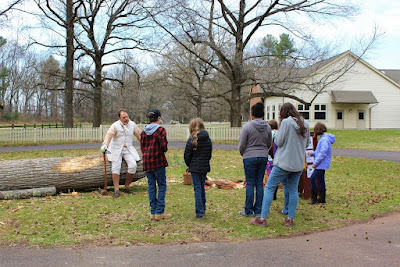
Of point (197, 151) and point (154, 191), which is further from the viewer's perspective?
point (154, 191)

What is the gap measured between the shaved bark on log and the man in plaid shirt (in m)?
2.63

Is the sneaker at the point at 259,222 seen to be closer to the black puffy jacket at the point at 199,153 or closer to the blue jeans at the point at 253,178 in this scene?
the blue jeans at the point at 253,178

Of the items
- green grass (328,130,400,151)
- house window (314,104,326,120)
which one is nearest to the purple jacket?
green grass (328,130,400,151)

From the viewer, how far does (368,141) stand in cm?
2358

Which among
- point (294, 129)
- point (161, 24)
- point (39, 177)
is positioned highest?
point (161, 24)

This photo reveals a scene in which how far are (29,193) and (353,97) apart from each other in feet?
97.3

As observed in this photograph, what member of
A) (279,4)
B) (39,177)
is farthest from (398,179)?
(279,4)

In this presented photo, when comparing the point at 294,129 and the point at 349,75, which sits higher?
the point at 349,75

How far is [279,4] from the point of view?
74.9 ft

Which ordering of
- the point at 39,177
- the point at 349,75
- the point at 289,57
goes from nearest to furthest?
the point at 39,177 → the point at 289,57 → the point at 349,75

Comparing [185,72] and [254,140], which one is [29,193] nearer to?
[254,140]

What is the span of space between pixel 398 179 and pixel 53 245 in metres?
9.44

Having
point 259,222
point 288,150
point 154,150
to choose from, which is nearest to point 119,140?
point 154,150

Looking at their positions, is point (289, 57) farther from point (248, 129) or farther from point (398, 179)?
point (248, 129)
